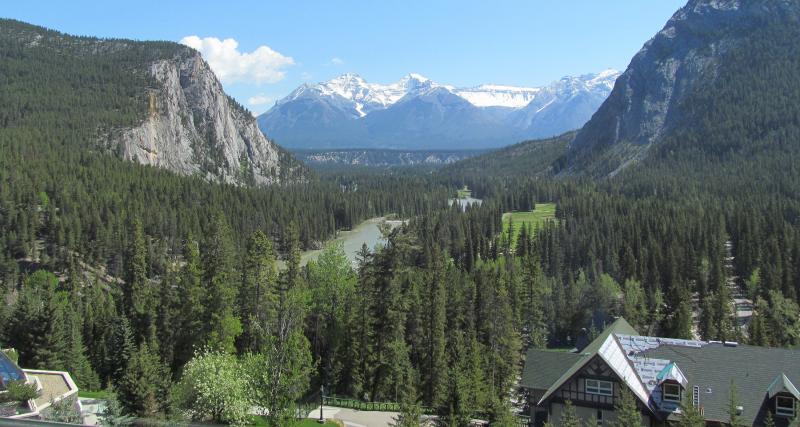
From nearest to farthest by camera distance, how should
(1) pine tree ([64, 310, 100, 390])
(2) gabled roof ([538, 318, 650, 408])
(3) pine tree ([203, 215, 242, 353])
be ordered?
(2) gabled roof ([538, 318, 650, 408]) → (3) pine tree ([203, 215, 242, 353]) → (1) pine tree ([64, 310, 100, 390])

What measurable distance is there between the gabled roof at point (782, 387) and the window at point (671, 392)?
404 cm

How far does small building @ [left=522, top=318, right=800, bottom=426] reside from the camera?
32062 millimetres

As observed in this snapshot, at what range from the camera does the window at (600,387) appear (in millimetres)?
34906

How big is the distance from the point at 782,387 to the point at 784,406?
98cm

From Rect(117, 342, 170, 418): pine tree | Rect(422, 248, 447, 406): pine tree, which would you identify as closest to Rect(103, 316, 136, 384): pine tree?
Rect(117, 342, 170, 418): pine tree

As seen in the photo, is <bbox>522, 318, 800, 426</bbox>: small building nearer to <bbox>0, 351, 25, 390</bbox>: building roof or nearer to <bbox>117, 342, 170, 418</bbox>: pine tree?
<bbox>117, 342, 170, 418</bbox>: pine tree

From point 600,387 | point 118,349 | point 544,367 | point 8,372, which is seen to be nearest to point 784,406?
point 600,387

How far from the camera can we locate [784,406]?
31688 mm

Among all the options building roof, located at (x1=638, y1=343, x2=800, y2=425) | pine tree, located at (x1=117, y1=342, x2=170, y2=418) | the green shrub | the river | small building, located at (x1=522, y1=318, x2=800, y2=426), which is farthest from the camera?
the river

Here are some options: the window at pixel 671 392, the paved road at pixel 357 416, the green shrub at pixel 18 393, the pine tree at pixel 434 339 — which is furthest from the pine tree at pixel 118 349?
the window at pixel 671 392

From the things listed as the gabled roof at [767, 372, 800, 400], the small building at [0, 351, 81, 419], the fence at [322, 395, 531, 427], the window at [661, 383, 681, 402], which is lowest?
the fence at [322, 395, 531, 427]

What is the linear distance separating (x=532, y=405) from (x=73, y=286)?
68.5 meters

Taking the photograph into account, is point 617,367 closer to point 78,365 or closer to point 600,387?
point 600,387

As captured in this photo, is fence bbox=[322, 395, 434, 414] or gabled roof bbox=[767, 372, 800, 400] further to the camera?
fence bbox=[322, 395, 434, 414]
